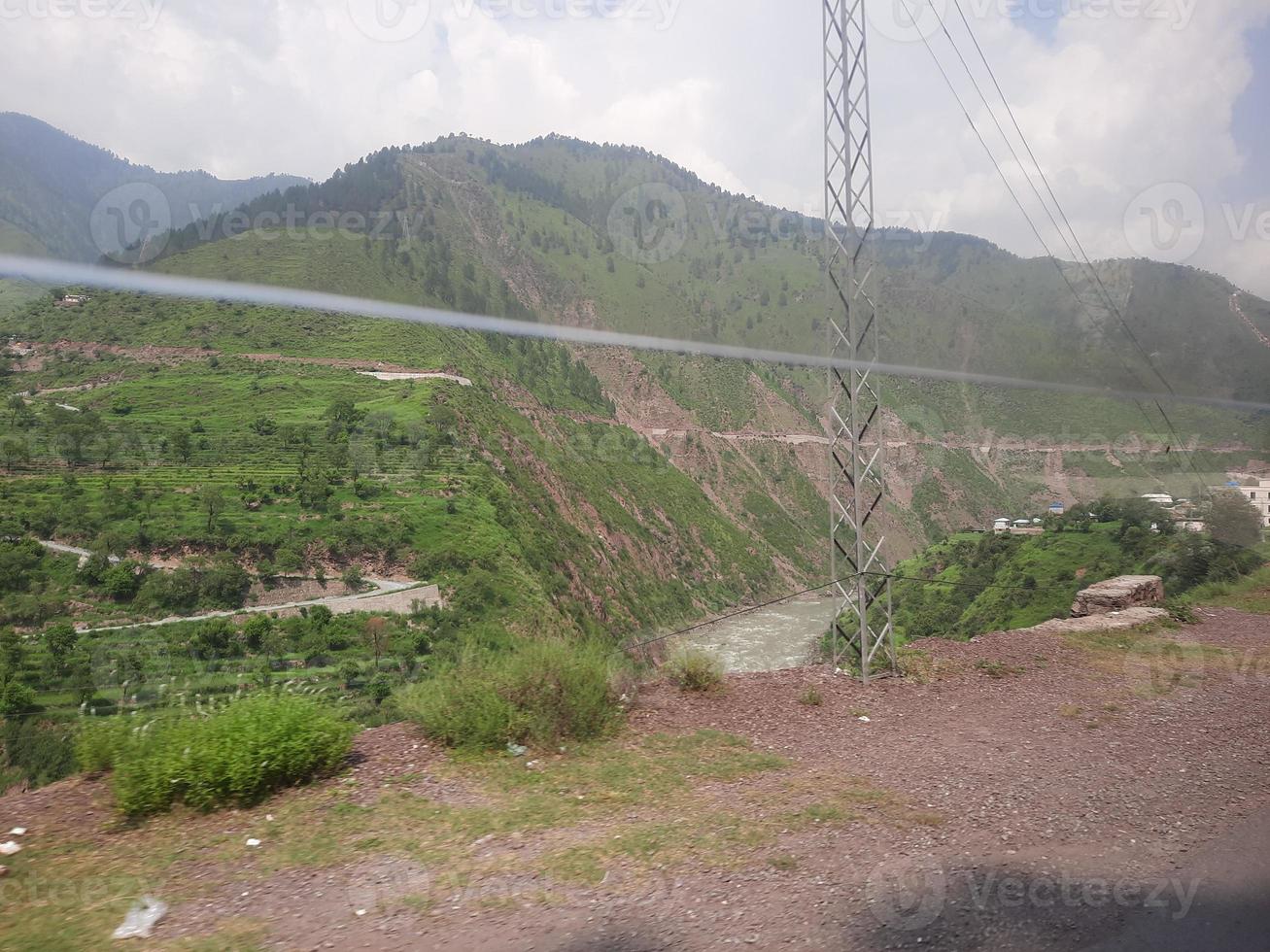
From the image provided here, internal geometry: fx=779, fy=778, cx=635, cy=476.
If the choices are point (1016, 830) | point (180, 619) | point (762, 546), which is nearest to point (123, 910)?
point (1016, 830)

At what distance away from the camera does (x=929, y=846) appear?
4566 millimetres

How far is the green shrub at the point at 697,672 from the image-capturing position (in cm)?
821

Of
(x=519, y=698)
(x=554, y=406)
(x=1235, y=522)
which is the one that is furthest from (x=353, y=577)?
(x=554, y=406)

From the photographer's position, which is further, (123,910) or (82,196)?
(82,196)

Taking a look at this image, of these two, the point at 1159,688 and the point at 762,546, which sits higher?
the point at 1159,688

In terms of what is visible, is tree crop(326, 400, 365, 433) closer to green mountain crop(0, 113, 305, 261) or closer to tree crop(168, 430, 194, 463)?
tree crop(168, 430, 194, 463)

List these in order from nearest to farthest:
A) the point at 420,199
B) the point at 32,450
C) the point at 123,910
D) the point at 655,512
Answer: the point at 123,910 → the point at 32,450 → the point at 655,512 → the point at 420,199

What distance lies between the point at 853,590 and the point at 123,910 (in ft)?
25.9

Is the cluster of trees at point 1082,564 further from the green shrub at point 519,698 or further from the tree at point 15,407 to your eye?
the tree at point 15,407

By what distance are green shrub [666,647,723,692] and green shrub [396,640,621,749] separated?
4.14ft

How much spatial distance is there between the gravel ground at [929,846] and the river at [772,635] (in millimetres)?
24064

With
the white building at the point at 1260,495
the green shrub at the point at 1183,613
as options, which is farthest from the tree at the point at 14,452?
the white building at the point at 1260,495

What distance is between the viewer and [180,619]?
2066cm

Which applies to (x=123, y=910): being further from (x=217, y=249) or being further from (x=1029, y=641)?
(x=217, y=249)
